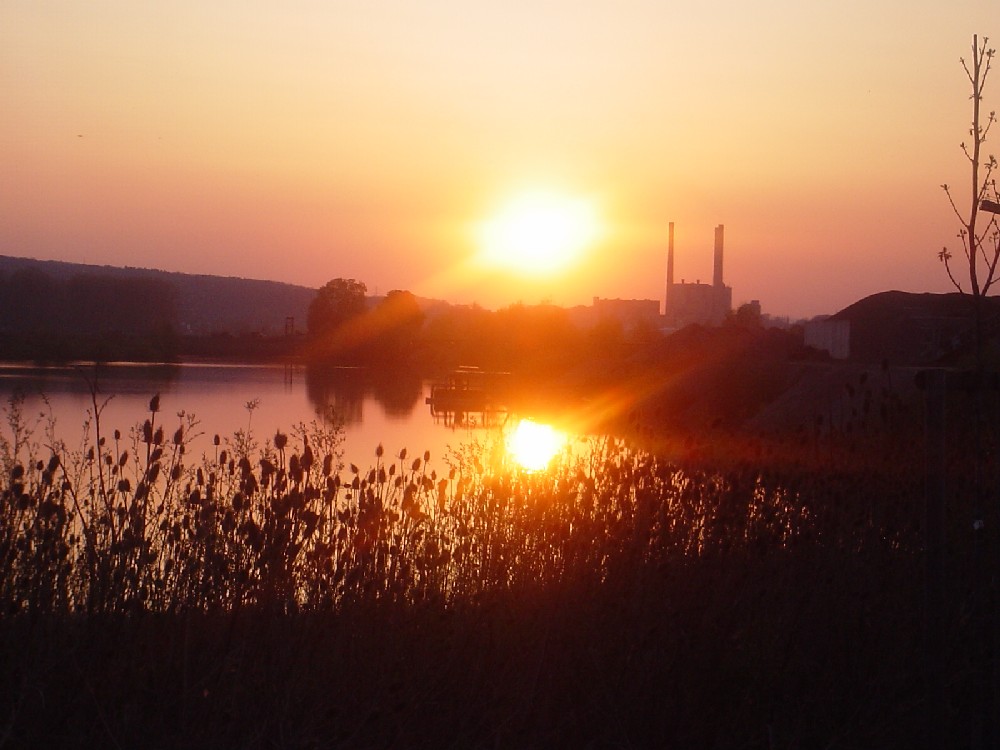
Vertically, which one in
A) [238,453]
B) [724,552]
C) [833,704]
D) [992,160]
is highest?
[992,160]

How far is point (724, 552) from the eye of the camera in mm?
6746

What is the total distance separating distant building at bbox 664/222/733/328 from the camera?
140000mm

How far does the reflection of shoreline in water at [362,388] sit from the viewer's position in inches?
1261

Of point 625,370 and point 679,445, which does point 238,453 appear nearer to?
point 679,445

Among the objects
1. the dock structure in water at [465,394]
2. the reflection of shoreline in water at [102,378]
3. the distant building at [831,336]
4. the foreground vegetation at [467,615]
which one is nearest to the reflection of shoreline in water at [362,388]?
the dock structure in water at [465,394]

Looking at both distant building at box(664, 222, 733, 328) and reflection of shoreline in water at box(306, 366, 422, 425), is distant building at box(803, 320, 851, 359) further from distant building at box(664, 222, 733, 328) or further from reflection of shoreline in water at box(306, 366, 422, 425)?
distant building at box(664, 222, 733, 328)

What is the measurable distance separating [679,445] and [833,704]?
3.20m

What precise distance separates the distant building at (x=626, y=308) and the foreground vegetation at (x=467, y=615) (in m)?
165

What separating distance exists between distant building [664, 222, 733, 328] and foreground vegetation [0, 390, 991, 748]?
124 meters

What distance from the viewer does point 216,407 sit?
69.9 ft

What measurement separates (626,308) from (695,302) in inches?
1046

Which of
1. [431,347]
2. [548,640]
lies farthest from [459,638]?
[431,347]

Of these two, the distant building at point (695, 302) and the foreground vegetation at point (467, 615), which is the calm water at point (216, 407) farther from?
the distant building at point (695, 302)

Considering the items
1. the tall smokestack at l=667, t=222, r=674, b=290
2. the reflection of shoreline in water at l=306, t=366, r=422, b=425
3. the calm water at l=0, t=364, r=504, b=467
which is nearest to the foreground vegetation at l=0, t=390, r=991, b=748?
the calm water at l=0, t=364, r=504, b=467
